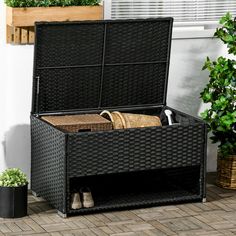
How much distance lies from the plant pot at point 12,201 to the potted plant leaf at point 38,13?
939 mm

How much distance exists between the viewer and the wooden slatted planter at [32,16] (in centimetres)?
555

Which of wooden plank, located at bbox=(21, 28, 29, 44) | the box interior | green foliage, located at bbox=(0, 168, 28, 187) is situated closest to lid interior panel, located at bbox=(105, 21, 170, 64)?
the box interior

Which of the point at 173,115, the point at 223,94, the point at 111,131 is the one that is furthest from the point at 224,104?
the point at 111,131

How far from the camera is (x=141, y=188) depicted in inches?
233

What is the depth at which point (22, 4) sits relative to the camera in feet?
18.2

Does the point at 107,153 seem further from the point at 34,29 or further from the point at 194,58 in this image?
the point at 194,58

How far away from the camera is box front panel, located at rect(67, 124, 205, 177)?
17.5 ft

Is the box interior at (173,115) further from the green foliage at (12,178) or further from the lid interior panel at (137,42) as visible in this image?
the green foliage at (12,178)

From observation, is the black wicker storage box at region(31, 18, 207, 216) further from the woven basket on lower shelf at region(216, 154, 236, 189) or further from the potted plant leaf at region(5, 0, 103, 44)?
the woven basket on lower shelf at region(216, 154, 236, 189)

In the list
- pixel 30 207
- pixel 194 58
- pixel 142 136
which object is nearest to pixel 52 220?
pixel 30 207

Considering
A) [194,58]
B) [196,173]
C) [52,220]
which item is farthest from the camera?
[194,58]

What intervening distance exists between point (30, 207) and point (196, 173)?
1.02 m

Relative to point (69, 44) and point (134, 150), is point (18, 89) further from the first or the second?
point (134, 150)

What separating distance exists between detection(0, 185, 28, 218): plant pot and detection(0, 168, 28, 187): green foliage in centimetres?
2
